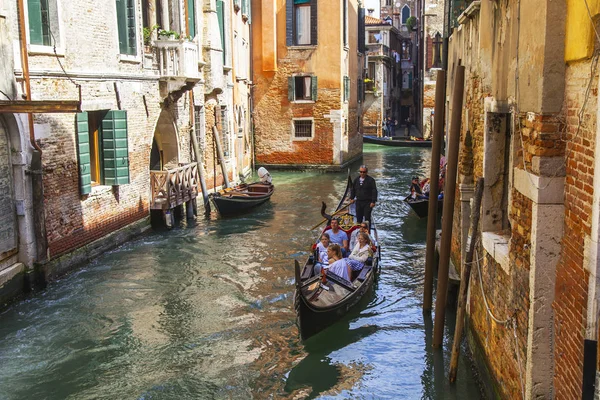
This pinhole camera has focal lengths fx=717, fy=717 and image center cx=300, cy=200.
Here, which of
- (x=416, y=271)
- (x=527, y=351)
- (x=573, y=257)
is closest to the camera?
(x=573, y=257)

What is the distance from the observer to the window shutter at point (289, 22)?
21609 millimetres

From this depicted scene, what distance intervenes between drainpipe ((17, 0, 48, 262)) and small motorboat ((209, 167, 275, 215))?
5.28 m

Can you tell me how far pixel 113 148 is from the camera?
435 inches

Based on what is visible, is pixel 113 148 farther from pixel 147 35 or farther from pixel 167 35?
pixel 167 35

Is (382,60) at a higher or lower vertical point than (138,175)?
higher

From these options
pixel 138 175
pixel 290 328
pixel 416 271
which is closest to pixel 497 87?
pixel 290 328

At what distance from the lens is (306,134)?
74.4 feet

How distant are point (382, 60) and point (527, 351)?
1235 inches

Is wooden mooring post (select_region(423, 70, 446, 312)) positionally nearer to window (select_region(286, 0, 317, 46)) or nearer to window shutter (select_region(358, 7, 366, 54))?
window (select_region(286, 0, 317, 46))

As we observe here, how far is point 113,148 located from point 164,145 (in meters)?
2.98

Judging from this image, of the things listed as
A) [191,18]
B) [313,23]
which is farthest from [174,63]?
[313,23]

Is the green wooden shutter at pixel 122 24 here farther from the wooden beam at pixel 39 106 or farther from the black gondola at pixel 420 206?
the black gondola at pixel 420 206

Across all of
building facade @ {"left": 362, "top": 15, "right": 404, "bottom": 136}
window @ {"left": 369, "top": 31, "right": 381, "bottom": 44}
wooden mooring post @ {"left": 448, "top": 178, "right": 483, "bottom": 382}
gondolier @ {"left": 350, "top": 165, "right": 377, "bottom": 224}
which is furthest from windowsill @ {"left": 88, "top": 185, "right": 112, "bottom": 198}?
window @ {"left": 369, "top": 31, "right": 381, "bottom": 44}

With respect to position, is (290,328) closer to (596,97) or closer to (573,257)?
(573,257)
